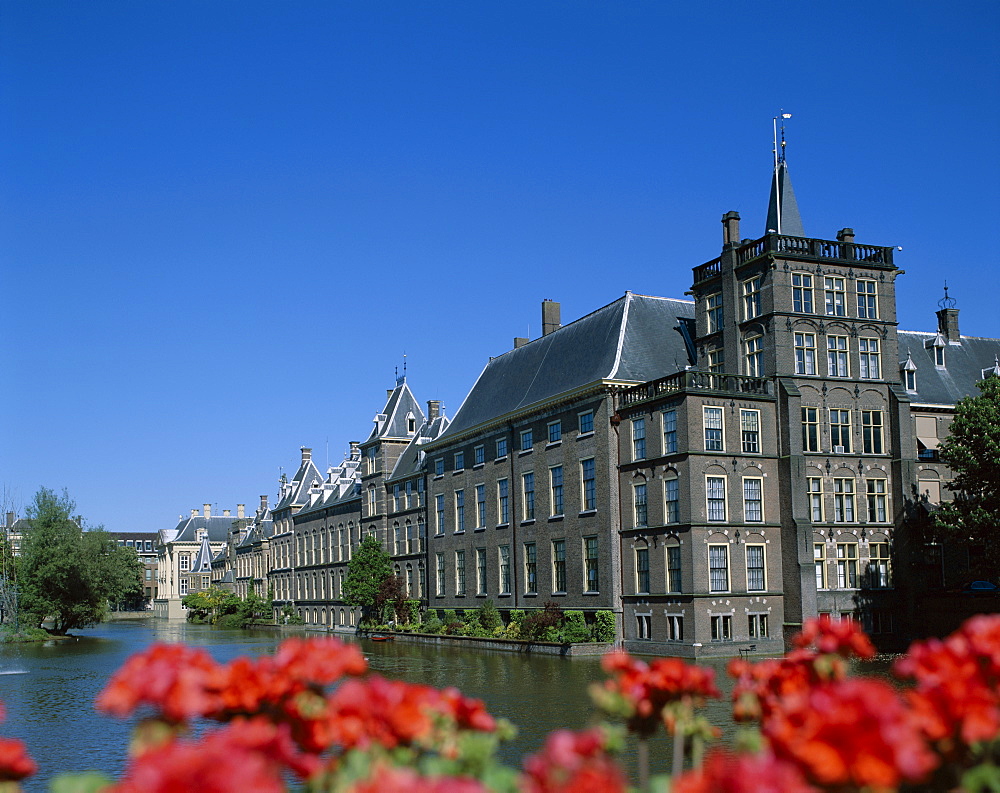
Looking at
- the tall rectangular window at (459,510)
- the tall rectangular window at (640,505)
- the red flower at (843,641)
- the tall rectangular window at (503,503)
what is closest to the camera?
the red flower at (843,641)

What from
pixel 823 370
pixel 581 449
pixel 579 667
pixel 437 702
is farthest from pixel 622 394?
pixel 437 702

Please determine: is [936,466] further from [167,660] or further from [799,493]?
[167,660]

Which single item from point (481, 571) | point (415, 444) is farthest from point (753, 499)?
point (415, 444)

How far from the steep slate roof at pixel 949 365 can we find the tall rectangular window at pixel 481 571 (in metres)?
25.5

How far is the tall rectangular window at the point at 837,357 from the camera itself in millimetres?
47438

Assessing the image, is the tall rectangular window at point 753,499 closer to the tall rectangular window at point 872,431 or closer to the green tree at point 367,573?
the tall rectangular window at point 872,431

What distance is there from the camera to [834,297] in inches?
1874

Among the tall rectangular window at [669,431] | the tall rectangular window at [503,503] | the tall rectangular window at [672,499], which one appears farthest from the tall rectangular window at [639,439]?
the tall rectangular window at [503,503]

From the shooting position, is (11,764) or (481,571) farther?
(481,571)

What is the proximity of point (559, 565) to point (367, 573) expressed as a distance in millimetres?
26048

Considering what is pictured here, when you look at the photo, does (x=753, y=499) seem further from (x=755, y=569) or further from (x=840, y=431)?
(x=840, y=431)

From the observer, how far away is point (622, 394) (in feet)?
163

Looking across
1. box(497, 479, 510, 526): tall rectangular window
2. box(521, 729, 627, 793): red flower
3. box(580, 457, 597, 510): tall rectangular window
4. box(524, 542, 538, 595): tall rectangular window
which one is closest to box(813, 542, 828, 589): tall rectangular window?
box(580, 457, 597, 510): tall rectangular window

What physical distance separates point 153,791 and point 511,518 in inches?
2169
